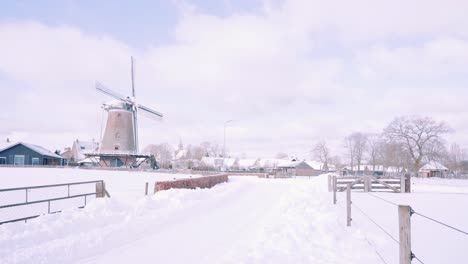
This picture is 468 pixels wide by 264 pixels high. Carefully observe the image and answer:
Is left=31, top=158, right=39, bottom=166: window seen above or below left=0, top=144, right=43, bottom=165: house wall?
below

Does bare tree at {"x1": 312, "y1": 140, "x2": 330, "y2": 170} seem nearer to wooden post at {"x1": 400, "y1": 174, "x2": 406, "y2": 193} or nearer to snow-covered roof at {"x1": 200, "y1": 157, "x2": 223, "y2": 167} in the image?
snow-covered roof at {"x1": 200, "y1": 157, "x2": 223, "y2": 167}

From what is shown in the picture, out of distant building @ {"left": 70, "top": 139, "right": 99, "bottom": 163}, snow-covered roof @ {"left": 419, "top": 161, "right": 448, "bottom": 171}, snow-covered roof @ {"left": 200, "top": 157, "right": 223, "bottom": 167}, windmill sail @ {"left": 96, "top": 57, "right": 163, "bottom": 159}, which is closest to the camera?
windmill sail @ {"left": 96, "top": 57, "right": 163, "bottom": 159}

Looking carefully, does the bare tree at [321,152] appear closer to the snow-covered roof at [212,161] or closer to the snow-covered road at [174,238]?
the snow-covered roof at [212,161]

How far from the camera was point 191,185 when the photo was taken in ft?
78.3


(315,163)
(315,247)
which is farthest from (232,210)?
(315,163)

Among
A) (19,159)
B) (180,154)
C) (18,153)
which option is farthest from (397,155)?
(180,154)

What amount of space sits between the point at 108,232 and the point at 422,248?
7593 mm

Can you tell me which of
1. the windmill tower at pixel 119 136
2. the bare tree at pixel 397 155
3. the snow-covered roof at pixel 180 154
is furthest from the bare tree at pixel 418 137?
the snow-covered roof at pixel 180 154

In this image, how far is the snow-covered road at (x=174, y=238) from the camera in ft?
24.2

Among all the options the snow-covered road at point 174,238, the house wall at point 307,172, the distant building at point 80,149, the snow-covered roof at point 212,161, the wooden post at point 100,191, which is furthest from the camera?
the snow-covered roof at point 212,161

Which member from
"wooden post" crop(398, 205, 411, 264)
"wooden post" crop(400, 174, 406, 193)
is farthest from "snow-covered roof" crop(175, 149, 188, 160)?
"wooden post" crop(398, 205, 411, 264)

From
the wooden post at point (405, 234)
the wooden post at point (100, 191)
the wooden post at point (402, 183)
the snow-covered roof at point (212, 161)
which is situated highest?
the wooden post at point (405, 234)

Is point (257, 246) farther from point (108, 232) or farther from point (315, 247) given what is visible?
point (108, 232)

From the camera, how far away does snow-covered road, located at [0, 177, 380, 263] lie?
7.39 meters
